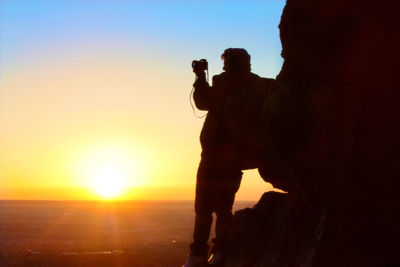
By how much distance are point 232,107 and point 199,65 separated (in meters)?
0.87

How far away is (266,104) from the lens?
6.43m

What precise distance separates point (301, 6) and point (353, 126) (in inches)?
54.6

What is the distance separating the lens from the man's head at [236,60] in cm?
700

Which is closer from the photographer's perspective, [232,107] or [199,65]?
[232,107]

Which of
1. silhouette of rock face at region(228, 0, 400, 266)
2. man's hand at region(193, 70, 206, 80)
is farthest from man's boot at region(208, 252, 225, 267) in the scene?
man's hand at region(193, 70, 206, 80)

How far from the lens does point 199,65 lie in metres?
7.26

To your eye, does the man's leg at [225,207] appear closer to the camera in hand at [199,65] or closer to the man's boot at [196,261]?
the man's boot at [196,261]

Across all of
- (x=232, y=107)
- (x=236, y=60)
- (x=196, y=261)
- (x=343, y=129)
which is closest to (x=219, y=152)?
(x=232, y=107)

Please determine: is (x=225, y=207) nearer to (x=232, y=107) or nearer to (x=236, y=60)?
(x=232, y=107)

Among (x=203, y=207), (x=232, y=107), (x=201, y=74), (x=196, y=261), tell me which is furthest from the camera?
(x=201, y=74)

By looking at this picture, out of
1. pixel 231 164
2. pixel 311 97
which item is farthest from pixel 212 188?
pixel 311 97

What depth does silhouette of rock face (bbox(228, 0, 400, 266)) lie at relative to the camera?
5.71 meters

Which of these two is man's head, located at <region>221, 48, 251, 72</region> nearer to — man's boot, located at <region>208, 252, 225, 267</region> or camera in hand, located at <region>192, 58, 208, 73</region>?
camera in hand, located at <region>192, 58, 208, 73</region>

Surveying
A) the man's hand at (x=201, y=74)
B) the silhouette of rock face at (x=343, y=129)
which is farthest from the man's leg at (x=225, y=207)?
the man's hand at (x=201, y=74)
